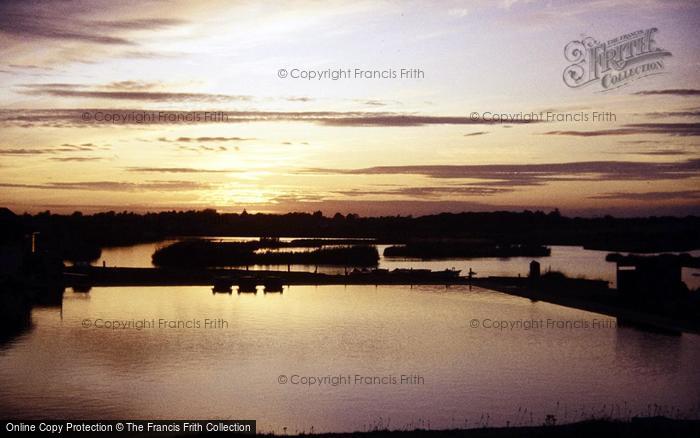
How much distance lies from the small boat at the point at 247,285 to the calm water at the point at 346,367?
28.2ft

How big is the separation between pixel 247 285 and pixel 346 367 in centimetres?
2374

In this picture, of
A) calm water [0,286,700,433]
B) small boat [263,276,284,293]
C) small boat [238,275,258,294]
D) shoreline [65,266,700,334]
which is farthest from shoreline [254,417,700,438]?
small boat [238,275,258,294]

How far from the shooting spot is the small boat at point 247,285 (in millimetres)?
45719

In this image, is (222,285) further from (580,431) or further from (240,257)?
(580,431)

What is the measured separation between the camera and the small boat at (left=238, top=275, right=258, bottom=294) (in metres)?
45.7

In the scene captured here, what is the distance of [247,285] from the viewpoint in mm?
46312

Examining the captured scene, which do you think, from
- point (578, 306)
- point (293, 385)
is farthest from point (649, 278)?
point (293, 385)

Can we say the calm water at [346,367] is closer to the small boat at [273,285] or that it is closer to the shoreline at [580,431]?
the shoreline at [580,431]

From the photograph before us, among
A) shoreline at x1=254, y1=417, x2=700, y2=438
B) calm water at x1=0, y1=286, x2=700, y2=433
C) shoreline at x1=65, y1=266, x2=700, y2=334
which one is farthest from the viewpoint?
shoreline at x1=65, y1=266, x2=700, y2=334

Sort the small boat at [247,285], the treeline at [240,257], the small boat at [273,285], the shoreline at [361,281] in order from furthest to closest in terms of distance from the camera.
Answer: the treeline at [240,257] → the small boat at [247,285] → the small boat at [273,285] → the shoreline at [361,281]

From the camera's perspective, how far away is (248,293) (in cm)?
4522

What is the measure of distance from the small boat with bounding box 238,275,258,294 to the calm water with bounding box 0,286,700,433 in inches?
338

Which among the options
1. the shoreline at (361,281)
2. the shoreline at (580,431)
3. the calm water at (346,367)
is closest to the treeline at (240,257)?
the shoreline at (361,281)

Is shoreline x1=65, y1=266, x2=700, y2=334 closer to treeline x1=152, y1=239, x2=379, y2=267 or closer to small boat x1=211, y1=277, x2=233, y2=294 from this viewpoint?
small boat x1=211, y1=277, x2=233, y2=294
